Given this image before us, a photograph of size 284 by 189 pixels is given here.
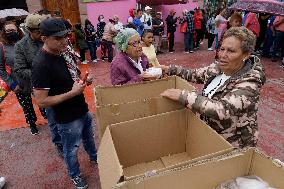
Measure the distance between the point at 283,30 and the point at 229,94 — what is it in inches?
321

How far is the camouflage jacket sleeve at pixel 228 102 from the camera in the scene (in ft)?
5.48

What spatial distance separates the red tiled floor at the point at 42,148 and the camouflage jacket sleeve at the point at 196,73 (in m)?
1.91

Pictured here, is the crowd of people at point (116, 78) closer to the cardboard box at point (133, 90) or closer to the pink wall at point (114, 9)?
the cardboard box at point (133, 90)

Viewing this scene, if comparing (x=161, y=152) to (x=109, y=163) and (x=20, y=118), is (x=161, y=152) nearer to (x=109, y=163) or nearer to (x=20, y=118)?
(x=109, y=163)

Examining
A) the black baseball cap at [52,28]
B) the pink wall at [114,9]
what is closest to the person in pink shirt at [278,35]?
the pink wall at [114,9]

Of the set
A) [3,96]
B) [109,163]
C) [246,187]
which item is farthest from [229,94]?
[3,96]

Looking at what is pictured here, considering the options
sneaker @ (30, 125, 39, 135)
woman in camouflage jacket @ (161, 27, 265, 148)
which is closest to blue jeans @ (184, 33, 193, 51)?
sneaker @ (30, 125, 39, 135)

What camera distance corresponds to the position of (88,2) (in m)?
11.6

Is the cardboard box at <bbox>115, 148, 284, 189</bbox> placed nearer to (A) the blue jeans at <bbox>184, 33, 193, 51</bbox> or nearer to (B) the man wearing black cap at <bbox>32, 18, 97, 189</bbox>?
(B) the man wearing black cap at <bbox>32, 18, 97, 189</bbox>

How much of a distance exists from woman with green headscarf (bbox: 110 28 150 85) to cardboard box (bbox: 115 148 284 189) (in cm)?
152

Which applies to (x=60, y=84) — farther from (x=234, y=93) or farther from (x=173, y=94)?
(x=234, y=93)

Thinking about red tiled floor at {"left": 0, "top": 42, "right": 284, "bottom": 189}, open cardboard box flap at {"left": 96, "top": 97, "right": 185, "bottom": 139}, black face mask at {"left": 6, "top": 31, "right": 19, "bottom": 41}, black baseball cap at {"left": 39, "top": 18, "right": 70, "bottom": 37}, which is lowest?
red tiled floor at {"left": 0, "top": 42, "right": 284, "bottom": 189}

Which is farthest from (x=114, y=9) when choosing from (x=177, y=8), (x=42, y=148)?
(x=42, y=148)

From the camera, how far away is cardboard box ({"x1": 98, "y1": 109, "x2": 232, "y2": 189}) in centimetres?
178
